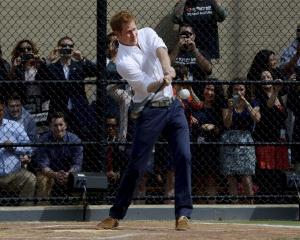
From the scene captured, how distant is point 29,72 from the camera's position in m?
11.4

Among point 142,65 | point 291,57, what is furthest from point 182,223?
point 291,57

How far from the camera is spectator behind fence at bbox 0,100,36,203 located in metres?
10.8

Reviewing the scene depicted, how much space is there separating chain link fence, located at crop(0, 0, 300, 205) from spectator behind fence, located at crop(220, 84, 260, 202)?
1cm

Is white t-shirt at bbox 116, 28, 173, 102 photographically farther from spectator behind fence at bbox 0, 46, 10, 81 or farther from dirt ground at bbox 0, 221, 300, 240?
spectator behind fence at bbox 0, 46, 10, 81

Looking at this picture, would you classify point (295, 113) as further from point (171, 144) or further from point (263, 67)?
point (171, 144)

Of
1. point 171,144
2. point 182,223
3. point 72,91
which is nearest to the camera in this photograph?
point 182,223

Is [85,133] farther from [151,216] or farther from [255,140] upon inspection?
[255,140]

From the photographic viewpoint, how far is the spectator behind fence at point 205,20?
11.7 meters

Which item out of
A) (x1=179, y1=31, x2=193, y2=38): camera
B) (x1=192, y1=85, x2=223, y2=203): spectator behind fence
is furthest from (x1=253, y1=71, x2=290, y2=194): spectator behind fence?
(x1=179, y1=31, x2=193, y2=38): camera

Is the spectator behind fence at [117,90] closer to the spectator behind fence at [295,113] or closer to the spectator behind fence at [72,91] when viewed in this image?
the spectator behind fence at [72,91]

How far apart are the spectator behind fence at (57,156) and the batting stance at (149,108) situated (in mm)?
2567

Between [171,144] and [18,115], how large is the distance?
3091 millimetres

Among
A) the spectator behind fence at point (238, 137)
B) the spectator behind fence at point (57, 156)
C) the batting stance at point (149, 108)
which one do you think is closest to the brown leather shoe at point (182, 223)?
the batting stance at point (149, 108)

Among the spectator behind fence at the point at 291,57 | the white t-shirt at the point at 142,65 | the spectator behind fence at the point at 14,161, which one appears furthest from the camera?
the spectator behind fence at the point at 291,57
